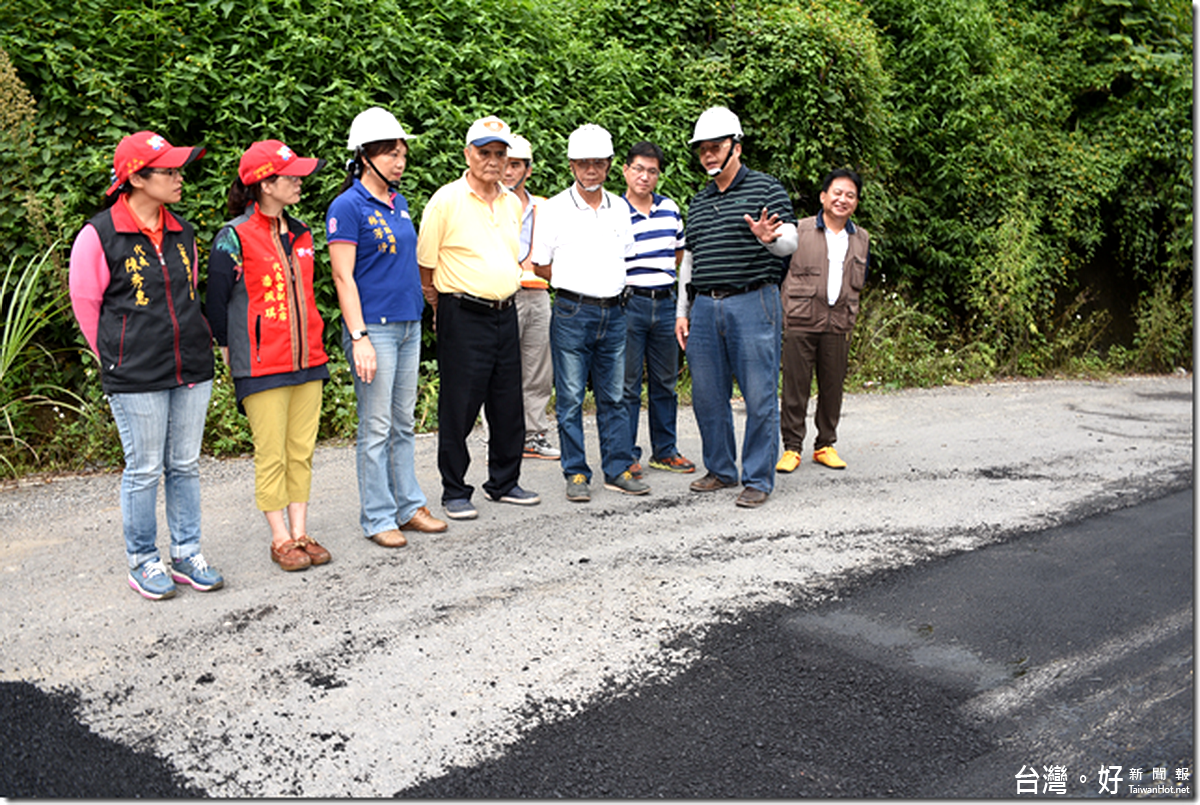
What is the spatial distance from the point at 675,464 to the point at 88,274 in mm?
4031

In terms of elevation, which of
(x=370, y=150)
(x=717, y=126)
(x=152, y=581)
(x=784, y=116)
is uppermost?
(x=784, y=116)

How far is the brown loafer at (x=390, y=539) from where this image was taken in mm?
5180

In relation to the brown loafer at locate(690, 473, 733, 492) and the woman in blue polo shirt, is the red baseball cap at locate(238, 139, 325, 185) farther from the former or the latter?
the brown loafer at locate(690, 473, 733, 492)

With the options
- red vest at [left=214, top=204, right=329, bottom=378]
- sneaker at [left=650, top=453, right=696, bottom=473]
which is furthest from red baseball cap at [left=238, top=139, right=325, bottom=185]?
sneaker at [left=650, top=453, right=696, bottom=473]

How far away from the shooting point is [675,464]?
6.91 metres

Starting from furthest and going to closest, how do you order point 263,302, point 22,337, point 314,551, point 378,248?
point 22,337 < point 378,248 < point 314,551 < point 263,302

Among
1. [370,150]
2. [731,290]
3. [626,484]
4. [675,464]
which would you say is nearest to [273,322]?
[370,150]

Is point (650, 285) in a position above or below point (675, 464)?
above

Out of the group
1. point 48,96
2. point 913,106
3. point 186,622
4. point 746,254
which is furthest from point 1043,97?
point 186,622

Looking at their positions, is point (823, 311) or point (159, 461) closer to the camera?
point (159, 461)

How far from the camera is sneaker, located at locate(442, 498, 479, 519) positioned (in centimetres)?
571

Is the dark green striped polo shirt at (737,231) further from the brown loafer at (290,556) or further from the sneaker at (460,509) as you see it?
the brown loafer at (290,556)

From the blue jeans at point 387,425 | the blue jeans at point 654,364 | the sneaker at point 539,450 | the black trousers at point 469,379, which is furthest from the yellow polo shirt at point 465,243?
the sneaker at point 539,450

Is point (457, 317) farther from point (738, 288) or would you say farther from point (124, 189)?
point (124, 189)
